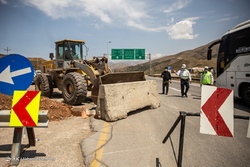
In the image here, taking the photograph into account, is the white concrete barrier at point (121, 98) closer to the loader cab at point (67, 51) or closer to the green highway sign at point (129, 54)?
the loader cab at point (67, 51)

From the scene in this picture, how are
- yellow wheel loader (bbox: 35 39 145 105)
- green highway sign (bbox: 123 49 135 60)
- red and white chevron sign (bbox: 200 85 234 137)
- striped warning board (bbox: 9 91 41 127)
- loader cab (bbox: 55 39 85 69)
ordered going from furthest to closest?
green highway sign (bbox: 123 49 135 60), loader cab (bbox: 55 39 85 69), yellow wheel loader (bbox: 35 39 145 105), striped warning board (bbox: 9 91 41 127), red and white chevron sign (bbox: 200 85 234 137)

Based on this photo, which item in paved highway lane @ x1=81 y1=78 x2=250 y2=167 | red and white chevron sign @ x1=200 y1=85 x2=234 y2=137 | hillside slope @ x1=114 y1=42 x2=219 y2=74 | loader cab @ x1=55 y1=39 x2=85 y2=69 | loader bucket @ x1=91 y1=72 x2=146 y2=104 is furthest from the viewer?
hillside slope @ x1=114 y1=42 x2=219 y2=74

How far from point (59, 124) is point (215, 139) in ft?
14.1

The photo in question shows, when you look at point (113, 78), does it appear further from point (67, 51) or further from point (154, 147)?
point (67, 51)

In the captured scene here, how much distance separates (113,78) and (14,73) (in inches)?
172

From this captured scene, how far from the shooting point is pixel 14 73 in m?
3.13

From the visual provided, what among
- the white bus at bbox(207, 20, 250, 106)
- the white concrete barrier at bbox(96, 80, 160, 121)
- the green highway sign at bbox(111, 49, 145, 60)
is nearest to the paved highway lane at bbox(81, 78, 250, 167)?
the white concrete barrier at bbox(96, 80, 160, 121)

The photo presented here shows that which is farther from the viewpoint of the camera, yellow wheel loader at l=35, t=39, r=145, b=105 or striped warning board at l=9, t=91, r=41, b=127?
yellow wheel loader at l=35, t=39, r=145, b=105

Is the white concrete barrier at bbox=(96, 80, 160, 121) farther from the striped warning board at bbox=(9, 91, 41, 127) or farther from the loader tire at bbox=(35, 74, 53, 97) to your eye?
the loader tire at bbox=(35, 74, 53, 97)

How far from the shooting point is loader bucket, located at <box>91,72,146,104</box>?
22.1 feet

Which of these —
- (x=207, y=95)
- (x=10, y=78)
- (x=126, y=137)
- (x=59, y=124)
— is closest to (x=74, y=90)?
(x=59, y=124)

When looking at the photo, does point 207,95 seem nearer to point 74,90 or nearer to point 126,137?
point 126,137

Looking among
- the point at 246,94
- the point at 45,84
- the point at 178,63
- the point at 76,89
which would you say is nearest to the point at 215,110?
the point at 76,89

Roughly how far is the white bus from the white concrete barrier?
429 centimetres
